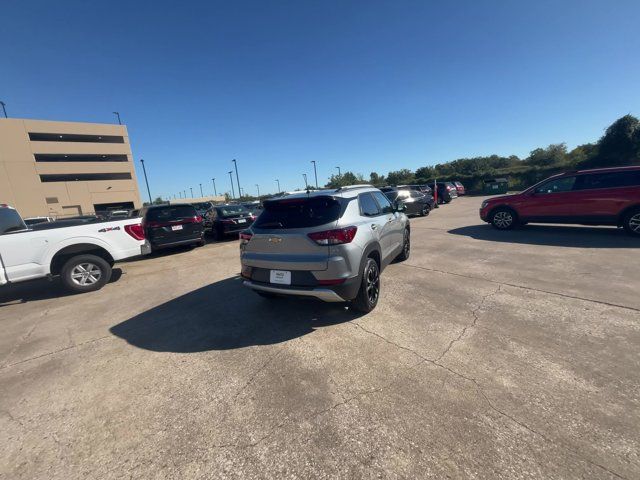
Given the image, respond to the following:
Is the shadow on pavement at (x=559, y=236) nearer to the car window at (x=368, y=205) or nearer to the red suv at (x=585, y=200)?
the red suv at (x=585, y=200)

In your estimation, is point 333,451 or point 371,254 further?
point 371,254

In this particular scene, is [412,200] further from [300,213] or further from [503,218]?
[300,213]

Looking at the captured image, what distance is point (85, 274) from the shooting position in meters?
5.88

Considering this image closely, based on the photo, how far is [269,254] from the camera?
3.69 meters

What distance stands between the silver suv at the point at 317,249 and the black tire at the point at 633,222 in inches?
294

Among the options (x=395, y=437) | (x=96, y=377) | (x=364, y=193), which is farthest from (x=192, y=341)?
(x=364, y=193)

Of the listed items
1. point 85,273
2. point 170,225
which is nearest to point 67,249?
point 85,273

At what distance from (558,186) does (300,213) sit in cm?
858

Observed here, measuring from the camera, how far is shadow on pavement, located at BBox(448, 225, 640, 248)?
270 inches

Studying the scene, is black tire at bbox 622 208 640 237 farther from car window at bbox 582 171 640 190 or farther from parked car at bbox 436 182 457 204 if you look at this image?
parked car at bbox 436 182 457 204

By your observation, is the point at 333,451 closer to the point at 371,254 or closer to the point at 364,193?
the point at 371,254

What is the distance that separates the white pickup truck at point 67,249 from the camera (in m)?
5.20

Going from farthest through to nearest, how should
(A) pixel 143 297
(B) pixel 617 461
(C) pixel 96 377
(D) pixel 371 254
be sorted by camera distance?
(A) pixel 143 297 → (D) pixel 371 254 → (C) pixel 96 377 → (B) pixel 617 461

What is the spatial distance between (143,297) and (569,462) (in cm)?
616
